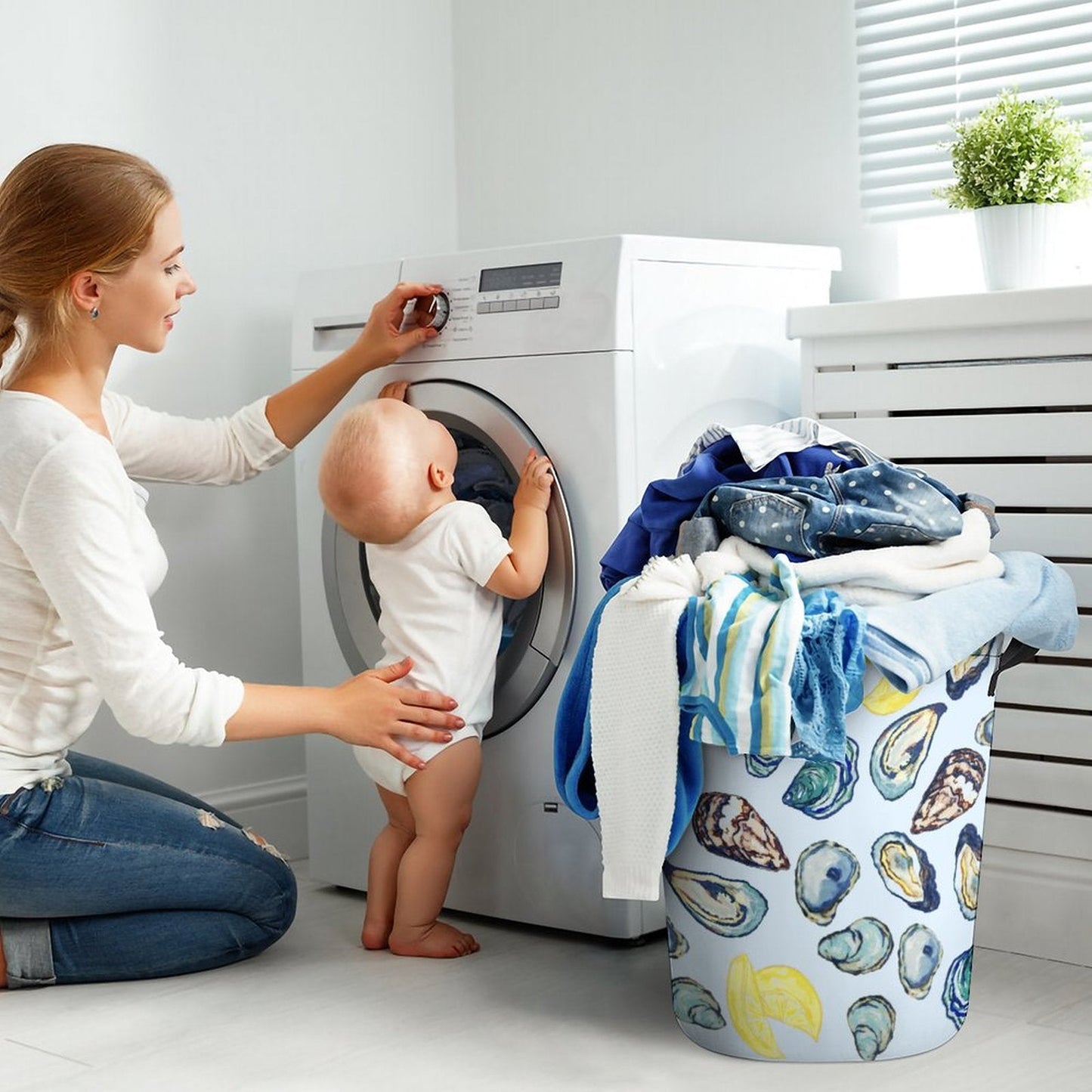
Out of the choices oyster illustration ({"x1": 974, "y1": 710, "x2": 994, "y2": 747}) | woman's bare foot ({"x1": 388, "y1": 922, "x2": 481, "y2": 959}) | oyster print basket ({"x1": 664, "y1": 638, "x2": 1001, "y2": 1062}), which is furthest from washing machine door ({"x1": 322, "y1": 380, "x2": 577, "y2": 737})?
oyster illustration ({"x1": 974, "y1": 710, "x2": 994, "y2": 747})

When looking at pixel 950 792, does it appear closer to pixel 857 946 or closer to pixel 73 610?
pixel 857 946

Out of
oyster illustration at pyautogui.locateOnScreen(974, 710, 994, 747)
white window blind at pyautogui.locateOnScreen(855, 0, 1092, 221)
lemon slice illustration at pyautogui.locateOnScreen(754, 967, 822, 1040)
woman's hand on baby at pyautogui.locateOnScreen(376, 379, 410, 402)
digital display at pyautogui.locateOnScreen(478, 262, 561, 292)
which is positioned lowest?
lemon slice illustration at pyautogui.locateOnScreen(754, 967, 822, 1040)

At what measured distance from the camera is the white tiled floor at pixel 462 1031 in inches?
60.8

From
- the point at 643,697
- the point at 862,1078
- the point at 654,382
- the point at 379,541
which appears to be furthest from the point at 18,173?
the point at 862,1078

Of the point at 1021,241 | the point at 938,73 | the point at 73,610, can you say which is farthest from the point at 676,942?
the point at 938,73

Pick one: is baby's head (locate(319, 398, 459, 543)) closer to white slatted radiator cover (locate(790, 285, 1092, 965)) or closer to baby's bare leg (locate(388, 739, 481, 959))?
baby's bare leg (locate(388, 739, 481, 959))

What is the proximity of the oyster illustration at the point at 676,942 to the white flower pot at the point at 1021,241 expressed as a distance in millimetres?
996

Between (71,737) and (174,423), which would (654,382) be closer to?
(174,423)

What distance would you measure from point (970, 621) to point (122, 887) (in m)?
1.11

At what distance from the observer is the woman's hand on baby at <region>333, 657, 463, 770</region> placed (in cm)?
183

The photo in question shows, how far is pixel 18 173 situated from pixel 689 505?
0.89 m

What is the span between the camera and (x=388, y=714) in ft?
6.08

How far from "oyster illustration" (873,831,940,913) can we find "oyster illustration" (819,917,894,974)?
4cm

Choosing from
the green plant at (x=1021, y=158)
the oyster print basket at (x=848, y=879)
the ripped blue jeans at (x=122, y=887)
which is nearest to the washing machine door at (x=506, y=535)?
the ripped blue jeans at (x=122, y=887)
